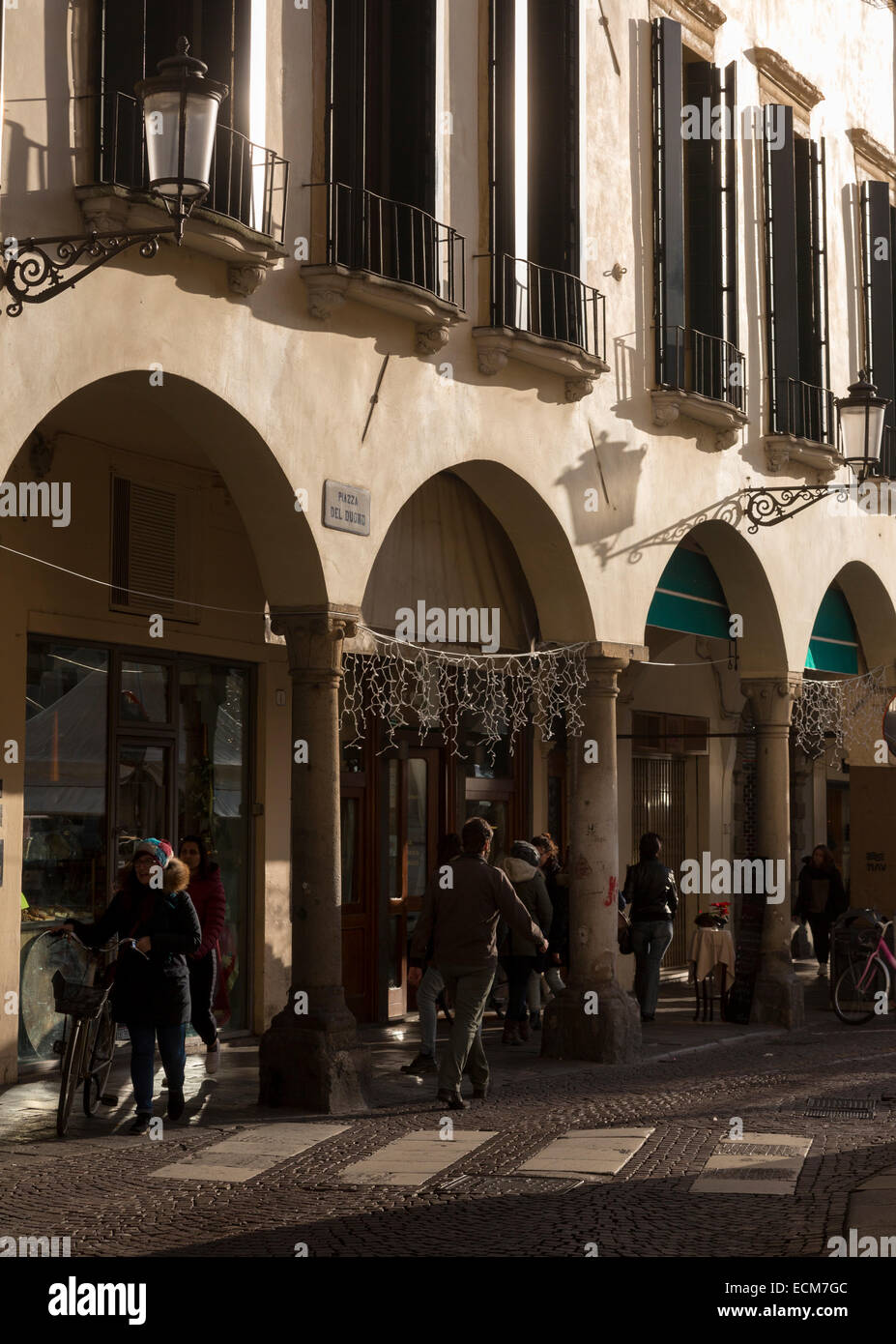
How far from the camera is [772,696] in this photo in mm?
16906

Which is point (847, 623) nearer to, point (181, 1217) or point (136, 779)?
point (136, 779)

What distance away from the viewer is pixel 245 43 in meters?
10.5

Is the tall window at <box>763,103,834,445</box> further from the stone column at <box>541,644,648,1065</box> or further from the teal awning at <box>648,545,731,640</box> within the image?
the stone column at <box>541,644,648,1065</box>

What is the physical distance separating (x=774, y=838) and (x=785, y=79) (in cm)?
739

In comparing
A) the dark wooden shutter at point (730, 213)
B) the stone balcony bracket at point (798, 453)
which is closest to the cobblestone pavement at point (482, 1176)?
the stone balcony bracket at point (798, 453)

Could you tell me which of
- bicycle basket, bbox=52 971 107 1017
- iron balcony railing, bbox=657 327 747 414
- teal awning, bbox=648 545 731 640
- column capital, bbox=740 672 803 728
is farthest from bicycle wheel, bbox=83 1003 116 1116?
column capital, bbox=740 672 803 728

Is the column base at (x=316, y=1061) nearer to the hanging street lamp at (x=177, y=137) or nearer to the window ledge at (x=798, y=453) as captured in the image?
the hanging street lamp at (x=177, y=137)

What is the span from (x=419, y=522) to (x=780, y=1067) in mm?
4966

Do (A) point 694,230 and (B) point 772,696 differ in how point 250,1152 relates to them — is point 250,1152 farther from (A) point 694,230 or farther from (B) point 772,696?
(A) point 694,230

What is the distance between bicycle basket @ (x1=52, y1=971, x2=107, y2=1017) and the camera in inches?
396

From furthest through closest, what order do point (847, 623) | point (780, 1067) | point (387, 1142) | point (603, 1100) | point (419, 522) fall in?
point (847, 623)
point (419, 522)
point (780, 1067)
point (603, 1100)
point (387, 1142)

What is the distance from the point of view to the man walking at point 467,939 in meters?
10.9

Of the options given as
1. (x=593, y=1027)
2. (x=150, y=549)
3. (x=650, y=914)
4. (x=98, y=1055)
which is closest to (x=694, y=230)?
(x=150, y=549)

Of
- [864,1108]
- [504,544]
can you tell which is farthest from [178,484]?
[864,1108]
